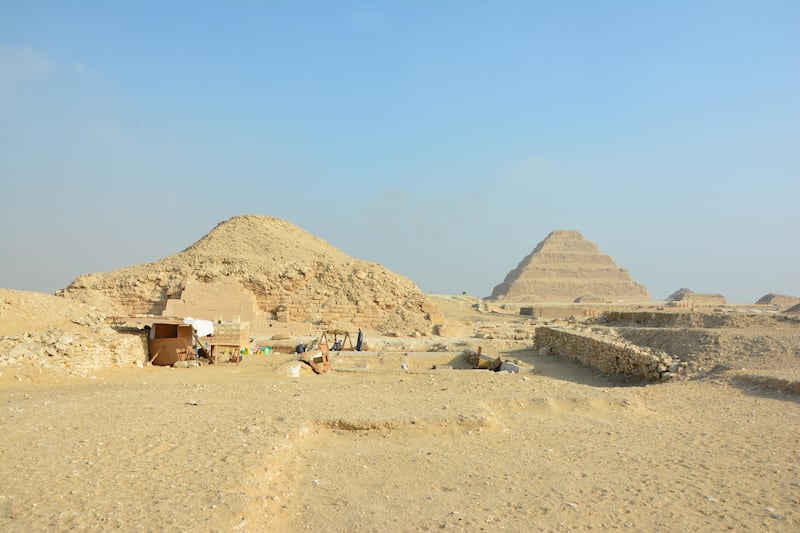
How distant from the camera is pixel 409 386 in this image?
9.41 metres

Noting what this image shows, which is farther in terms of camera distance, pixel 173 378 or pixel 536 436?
pixel 173 378

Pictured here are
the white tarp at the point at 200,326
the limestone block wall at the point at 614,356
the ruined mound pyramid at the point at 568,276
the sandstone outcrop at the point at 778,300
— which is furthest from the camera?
the ruined mound pyramid at the point at 568,276

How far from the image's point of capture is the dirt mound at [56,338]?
912cm

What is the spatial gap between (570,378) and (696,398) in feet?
11.9

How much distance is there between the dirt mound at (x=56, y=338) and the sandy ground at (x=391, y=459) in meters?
0.52

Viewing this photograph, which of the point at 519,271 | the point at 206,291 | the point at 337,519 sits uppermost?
the point at 519,271

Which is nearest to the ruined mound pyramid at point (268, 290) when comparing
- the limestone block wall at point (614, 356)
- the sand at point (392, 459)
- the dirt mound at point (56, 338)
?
the limestone block wall at point (614, 356)

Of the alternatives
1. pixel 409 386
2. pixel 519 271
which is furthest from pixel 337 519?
pixel 519 271

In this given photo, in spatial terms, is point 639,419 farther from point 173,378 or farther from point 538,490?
point 173,378

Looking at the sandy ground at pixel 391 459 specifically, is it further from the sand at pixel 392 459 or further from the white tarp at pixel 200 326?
the white tarp at pixel 200 326

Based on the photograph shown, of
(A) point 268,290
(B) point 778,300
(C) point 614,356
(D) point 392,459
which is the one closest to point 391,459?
(D) point 392,459

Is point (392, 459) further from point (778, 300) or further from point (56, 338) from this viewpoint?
point (778, 300)

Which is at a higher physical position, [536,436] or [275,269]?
[275,269]

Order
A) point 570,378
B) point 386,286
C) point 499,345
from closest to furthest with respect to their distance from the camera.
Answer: point 570,378
point 499,345
point 386,286
